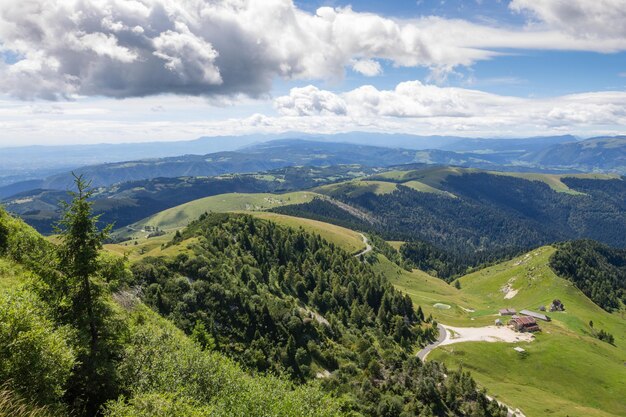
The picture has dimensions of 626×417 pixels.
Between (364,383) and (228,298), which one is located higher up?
(228,298)

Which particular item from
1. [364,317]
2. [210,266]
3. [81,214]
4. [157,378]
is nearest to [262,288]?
[210,266]

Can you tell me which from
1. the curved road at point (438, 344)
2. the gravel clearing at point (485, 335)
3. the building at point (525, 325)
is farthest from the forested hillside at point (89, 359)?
the building at point (525, 325)

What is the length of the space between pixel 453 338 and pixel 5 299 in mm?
181105

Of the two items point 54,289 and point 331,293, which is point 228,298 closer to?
point 331,293

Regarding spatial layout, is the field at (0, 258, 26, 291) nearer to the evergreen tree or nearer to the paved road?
the evergreen tree

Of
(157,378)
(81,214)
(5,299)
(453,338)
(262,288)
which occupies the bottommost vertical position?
(453,338)

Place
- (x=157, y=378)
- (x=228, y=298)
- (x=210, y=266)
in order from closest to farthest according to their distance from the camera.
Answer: (x=157, y=378) < (x=228, y=298) < (x=210, y=266)

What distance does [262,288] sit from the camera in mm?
149750

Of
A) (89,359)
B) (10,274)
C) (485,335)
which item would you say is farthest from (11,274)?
(485,335)

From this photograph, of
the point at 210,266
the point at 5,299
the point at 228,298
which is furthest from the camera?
the point at 210,266

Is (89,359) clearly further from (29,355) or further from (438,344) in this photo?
(438,344)

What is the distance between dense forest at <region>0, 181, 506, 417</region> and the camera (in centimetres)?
3425

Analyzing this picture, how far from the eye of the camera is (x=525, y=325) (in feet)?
618

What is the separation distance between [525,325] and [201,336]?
535 feet
